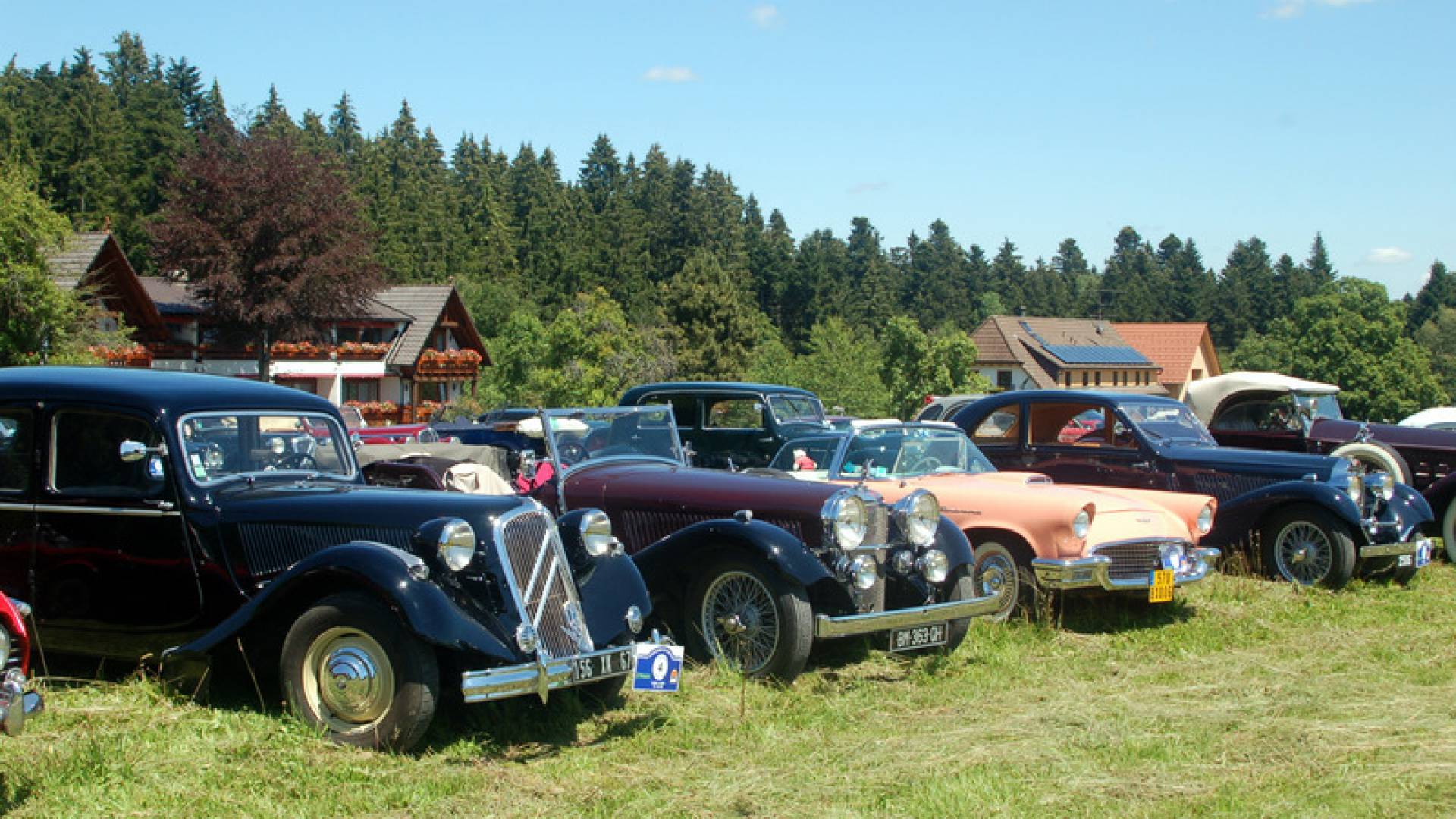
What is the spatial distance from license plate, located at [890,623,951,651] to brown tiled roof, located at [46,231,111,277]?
2181 cm

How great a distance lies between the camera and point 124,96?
7962 centimetres

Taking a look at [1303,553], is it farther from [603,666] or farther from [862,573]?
[603,666]

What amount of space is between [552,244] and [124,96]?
1299 inches

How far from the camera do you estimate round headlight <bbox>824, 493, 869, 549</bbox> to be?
22.0ft

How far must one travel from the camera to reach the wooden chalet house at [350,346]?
1491 inches

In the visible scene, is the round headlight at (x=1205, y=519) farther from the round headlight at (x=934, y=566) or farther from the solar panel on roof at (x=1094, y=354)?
the solar panel on roof at (x=1094, y=354)

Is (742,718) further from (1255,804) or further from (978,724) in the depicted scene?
(1255,804)

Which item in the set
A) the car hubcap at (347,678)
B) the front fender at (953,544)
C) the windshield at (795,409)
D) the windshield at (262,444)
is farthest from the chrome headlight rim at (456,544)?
the windshield at (795,409)

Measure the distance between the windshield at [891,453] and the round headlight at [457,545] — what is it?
3905 millimetres

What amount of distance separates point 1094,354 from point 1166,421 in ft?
211

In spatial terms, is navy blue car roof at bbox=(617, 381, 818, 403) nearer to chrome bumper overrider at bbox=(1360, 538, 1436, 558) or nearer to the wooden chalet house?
chrome bumper overrider at bbox=(1360, 538, 1436, 558)

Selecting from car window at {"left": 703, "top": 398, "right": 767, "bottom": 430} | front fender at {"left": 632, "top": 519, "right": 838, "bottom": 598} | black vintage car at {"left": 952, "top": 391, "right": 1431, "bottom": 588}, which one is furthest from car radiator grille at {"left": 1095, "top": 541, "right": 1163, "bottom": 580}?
car window at {"left": 703, "top": 398, "right": 767, "bottom": 430}

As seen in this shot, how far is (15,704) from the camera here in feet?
13.0

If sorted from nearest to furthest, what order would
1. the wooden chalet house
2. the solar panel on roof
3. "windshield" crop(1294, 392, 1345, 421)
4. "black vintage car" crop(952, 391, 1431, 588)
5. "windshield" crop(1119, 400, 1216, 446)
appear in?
1. "black vintage car" crop(952, 391, 1431, 588)
2. "windshield" crop(1119, 400, 1216, 446)
3. "windshield" crop(1294, 392, 1345, 421)
4. the wooden chalet house
5. the solar panel on roof
